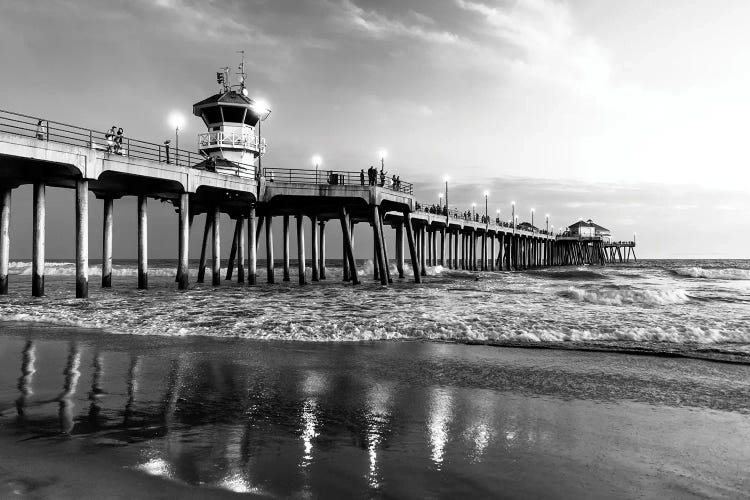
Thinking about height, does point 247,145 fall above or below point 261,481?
above

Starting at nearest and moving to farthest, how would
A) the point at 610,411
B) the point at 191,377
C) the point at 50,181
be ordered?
the point at 610,411
the point at 191,377
the point at 50,181

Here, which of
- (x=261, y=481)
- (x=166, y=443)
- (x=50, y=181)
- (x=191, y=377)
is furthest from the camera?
(x=50, y=181)

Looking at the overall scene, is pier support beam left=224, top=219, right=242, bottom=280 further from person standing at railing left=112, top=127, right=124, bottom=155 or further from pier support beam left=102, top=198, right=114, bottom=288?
person standing at railing left=112, top=127, right=124, bottom=155

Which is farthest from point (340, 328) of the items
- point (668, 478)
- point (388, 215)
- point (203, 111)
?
point (388, 215)

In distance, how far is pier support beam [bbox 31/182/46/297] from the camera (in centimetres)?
1975

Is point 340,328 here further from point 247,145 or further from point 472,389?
point 247,145

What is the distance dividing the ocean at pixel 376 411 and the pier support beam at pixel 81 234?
8.13 metres

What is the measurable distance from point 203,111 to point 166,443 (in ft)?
103

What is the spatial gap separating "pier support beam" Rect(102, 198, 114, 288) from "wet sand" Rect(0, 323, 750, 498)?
16879mm

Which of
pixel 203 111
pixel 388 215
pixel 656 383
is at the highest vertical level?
pixel 203 111

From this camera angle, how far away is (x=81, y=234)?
19422mm

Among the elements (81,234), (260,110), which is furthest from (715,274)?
(81,234)

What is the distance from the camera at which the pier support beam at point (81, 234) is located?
19219 millimetres

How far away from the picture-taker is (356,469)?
12.3ft
